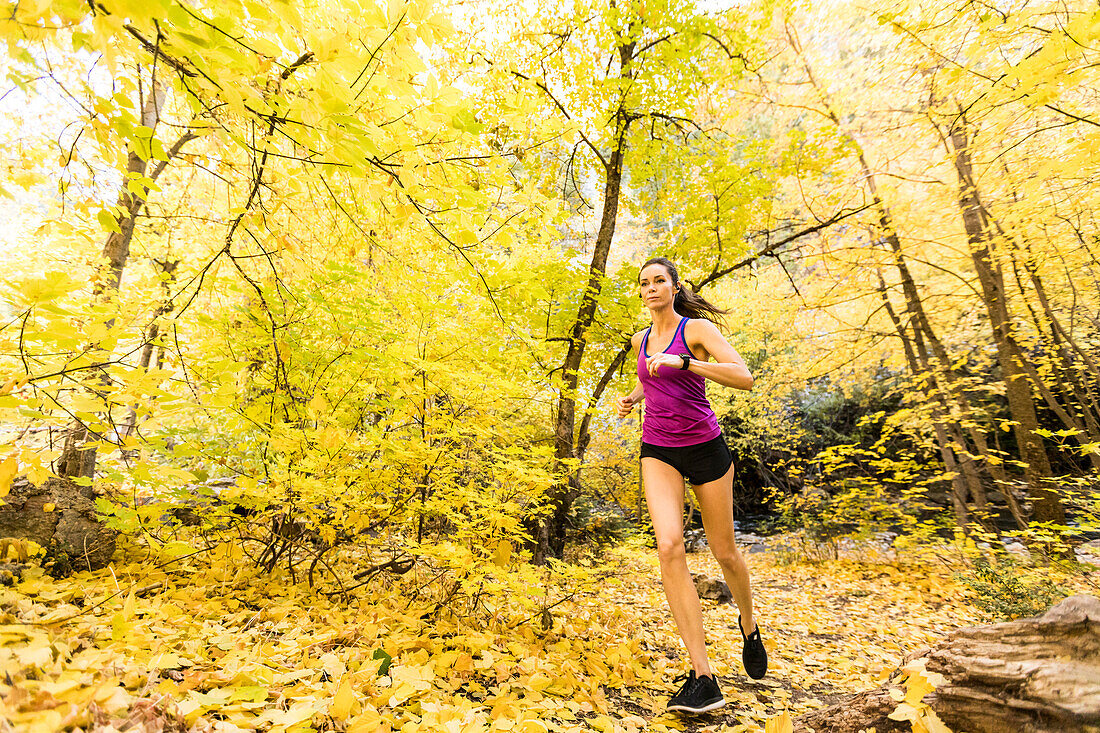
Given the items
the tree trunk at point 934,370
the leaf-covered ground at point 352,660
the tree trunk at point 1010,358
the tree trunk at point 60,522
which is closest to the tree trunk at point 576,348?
the leaf-covered ground at point 352,660

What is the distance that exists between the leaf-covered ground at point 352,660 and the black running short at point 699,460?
99 centimetres

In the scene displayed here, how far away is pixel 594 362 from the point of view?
584 cm

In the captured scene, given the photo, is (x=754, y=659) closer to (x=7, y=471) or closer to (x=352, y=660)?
(x=352, y=660)

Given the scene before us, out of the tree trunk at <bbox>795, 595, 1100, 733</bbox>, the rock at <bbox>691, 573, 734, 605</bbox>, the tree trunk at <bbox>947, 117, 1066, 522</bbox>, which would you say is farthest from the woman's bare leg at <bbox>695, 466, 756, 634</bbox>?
the tree trunk at <bbox>947, 117, 1066, 522</bbox>

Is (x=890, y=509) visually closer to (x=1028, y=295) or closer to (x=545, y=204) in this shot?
(x=1028, y=295)

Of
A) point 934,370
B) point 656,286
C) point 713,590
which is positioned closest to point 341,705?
point 656,286

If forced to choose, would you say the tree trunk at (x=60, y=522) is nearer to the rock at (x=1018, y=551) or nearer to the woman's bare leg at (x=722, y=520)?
the woman's bare leg at (x=722, y=520)

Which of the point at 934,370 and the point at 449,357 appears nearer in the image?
the point at 449,357

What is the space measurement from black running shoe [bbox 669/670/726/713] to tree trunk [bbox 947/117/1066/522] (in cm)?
637

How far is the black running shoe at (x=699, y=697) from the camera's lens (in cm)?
195

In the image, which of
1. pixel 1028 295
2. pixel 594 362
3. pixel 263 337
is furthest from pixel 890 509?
pixel 263 337

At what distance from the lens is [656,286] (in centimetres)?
263

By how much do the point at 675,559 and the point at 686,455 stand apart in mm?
515

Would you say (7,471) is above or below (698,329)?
below
